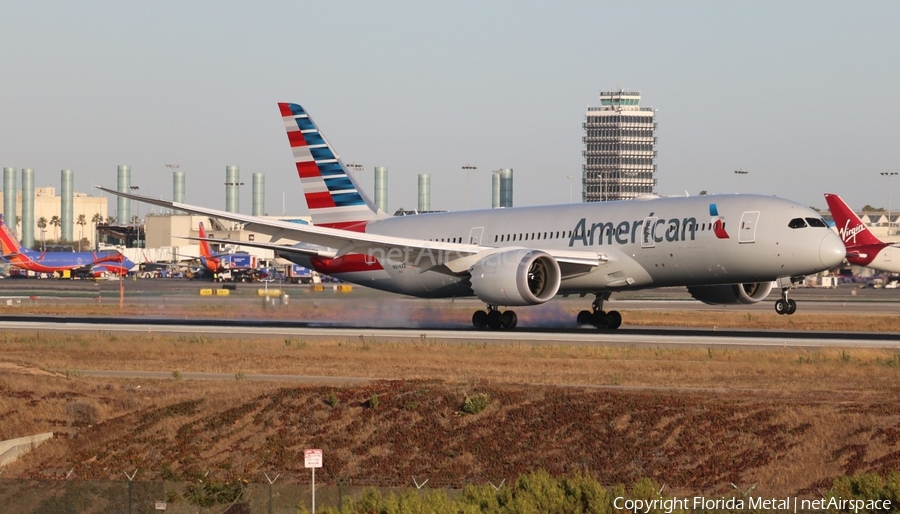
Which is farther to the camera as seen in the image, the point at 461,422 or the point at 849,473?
the point at 461,422

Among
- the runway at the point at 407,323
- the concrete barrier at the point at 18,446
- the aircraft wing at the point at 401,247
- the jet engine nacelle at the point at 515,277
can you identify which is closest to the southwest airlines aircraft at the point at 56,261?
the runway at the point at 407,323

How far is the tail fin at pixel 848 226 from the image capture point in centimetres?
8462

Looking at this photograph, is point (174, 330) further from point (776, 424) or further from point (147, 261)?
point (147, 261)

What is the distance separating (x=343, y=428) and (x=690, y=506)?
36.1 ft

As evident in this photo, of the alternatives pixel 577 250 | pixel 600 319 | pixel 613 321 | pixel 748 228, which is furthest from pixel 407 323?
pixel 748 228

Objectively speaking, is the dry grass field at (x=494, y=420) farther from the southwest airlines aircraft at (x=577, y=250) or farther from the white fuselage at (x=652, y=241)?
the southwest airlines aircraft at (x=577, y=250)

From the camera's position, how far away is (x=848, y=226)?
8619 centimetres

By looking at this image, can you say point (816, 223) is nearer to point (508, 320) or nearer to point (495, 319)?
point (508, 320)

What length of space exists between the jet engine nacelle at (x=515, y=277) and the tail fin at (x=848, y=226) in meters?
46.7

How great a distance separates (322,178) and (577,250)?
13822mm

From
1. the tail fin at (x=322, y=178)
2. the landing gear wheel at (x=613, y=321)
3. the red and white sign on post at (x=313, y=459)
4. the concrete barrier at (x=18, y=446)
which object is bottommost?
the concrete barrier at (x=18, y=446)

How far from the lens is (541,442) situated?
2491 centimetres

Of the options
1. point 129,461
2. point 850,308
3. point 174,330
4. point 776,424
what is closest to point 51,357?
point 174,330

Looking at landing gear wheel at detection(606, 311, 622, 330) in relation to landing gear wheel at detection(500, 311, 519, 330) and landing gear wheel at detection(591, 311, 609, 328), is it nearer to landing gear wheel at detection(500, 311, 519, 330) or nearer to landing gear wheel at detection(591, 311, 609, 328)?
landing gear wheel at detection(591, 311, 609, 328)
